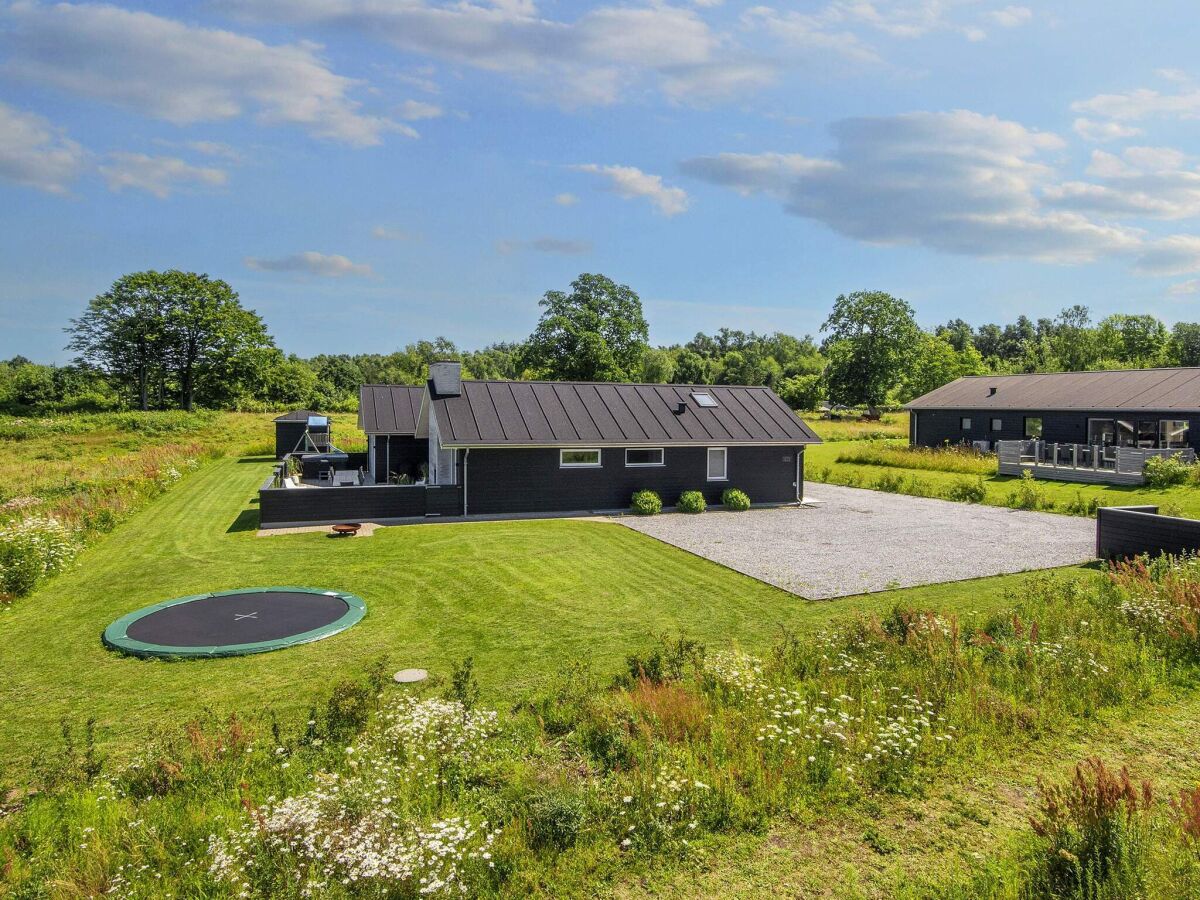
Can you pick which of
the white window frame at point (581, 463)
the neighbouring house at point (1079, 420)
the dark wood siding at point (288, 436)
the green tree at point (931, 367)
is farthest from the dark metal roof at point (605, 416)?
the green tree at point (931, 367)

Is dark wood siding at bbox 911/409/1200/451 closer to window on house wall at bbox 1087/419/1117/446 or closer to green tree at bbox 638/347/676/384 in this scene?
window on house wall at bbox 1087/419/1117/446

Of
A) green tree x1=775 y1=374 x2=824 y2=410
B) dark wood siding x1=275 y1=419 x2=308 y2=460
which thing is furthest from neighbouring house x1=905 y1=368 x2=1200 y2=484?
dark wood siding x1=275 y1=419 x2=308 y2=460

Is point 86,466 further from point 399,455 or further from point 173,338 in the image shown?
point 173,338

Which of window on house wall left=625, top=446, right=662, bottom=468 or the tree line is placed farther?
the tree line

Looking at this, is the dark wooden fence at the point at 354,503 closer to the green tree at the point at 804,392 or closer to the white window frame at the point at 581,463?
the white window frame at the point at 581,463

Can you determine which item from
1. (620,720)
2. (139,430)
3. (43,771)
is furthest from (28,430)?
→ (620,720)

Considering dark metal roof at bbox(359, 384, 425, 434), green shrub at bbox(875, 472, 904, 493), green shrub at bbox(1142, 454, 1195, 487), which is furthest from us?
green shrub at bbox(875, 472, 904, 493)

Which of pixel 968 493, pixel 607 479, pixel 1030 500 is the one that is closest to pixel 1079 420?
pixel 968 493

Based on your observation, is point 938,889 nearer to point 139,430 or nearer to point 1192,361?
point 139,430
